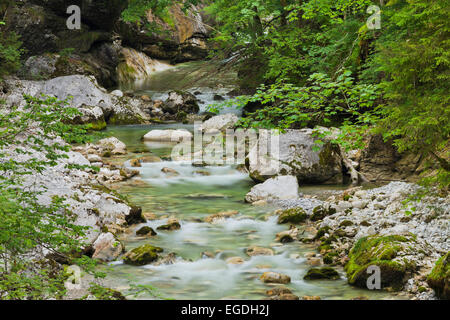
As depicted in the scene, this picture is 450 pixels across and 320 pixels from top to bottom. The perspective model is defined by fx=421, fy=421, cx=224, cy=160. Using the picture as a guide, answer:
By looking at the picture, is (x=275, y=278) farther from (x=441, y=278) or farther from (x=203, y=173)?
(x=203, y=173)

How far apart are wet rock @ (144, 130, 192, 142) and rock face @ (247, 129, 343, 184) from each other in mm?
6097

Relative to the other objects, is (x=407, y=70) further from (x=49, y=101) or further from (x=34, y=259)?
(x=34, y=259)

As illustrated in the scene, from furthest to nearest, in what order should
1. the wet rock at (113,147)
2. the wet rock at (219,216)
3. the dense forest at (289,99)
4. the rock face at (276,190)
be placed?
the wet rock at (113,147), the rock face at (276,190), the wet rock at (219,216), the dense forest at (289,99)

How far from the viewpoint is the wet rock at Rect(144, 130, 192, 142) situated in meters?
16.1

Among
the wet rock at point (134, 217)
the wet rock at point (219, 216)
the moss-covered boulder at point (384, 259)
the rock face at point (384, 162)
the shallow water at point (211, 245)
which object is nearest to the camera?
the moss-covered boulder at point (384, 259)

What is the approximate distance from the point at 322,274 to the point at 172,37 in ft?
90.8

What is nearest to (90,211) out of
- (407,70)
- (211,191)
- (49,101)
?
(49,101)

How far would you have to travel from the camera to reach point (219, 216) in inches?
321

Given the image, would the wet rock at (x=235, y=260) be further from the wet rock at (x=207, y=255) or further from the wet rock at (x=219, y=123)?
the wet rock at (x=219, y=123)

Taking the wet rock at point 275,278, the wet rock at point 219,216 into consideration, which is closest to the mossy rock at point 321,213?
the wet rock at point 219,216

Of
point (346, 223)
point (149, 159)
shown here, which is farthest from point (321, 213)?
point (149, 159)

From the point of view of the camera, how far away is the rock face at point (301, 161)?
10.2 metres

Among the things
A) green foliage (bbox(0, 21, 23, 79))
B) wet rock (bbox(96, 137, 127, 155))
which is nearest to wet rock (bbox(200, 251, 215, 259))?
wet rock (bbox(96, 137, 127, 155))

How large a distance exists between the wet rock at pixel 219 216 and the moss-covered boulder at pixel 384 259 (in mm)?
2917
